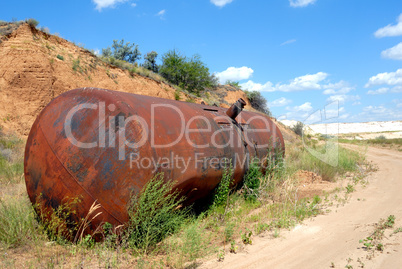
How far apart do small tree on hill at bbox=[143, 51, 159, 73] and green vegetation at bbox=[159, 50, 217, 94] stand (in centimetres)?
125

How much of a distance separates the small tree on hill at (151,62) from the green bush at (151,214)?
25.1 m

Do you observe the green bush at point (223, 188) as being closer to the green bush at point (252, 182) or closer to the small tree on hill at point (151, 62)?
the green bush at point (252, 182)

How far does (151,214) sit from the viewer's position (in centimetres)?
341

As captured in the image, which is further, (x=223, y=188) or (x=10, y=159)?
(x=10, y=159)

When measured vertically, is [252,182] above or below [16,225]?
above

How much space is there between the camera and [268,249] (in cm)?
384

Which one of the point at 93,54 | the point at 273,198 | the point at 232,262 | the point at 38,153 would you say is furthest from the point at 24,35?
the point at 232,262

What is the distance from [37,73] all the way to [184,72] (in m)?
14.7

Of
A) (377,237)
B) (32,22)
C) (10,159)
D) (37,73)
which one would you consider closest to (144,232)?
(377,237)

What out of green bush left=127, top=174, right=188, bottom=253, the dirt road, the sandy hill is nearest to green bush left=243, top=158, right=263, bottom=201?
the dirt road

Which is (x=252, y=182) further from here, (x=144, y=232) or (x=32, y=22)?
(x=32, y=22)

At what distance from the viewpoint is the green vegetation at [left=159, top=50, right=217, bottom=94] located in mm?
26000

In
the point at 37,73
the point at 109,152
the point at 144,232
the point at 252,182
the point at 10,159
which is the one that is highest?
the point at 37,73

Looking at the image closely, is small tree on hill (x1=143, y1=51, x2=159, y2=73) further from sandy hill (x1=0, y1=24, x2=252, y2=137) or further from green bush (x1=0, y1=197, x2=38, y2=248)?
green bush (x1=0, y1=197, x2=38, y2=248)
